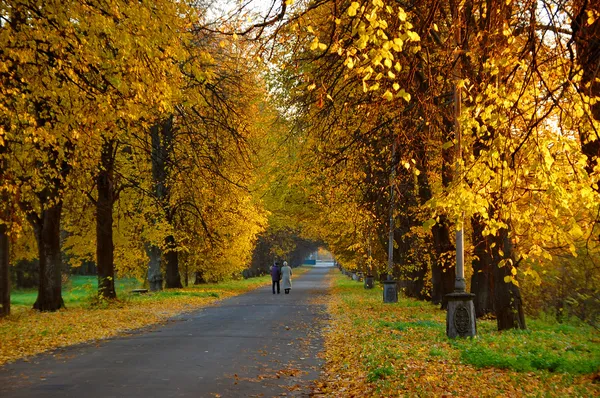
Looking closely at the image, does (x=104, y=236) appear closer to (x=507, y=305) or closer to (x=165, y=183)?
(x=165, y=183)

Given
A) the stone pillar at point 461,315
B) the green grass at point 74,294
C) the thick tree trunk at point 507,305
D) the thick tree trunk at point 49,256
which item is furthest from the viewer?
the green grass at point 74,294

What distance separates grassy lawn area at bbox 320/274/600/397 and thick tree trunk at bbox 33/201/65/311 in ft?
33.5

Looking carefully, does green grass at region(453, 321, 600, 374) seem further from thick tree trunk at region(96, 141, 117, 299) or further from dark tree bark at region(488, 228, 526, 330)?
thick tree trunk at region(96, 141, 117, 299)

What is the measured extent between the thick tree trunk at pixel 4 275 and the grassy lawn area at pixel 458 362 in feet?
30.9

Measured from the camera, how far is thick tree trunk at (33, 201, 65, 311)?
66.4ft

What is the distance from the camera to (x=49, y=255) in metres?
20.2

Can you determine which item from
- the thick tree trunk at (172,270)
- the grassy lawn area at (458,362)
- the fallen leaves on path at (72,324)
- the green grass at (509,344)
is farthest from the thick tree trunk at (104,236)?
the thick tree trunk at (172,270)

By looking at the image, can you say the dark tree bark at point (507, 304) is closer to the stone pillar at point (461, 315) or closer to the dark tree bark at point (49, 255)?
the stone pillar at point (461, 315)

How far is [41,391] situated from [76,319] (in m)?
9.80

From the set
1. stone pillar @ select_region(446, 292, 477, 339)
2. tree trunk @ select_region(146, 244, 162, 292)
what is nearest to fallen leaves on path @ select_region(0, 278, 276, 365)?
tree trunk @ select_region(146, 244, 162, 292)

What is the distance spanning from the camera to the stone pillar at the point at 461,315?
1288cm

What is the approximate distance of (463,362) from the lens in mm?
9852

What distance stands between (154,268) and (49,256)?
12.2 metres

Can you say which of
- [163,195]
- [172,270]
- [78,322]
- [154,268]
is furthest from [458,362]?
[172,270]
